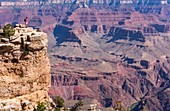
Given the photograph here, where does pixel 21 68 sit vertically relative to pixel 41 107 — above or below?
above

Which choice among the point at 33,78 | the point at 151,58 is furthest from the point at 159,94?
the point at 33,78

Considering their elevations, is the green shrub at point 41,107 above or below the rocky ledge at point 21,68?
below

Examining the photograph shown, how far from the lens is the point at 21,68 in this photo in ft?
77.7

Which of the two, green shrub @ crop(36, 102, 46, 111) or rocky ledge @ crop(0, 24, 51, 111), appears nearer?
rocky ledge @ crop(0, 24, 51, 111)


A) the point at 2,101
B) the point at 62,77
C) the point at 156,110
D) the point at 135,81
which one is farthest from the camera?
the point at 135,81

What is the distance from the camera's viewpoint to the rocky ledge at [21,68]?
23172 millimetres

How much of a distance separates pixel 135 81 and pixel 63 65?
31.7 metres

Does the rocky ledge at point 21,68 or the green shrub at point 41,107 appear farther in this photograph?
the green shrub at point 41,107

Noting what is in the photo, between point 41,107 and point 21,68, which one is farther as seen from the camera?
point 21,68

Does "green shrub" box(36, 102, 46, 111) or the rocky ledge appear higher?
the rocky ledge

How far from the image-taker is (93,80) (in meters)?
147

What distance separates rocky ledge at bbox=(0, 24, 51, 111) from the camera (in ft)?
76.0

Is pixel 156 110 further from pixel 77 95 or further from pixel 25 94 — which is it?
pixel 25 94

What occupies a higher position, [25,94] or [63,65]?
[25,94]
